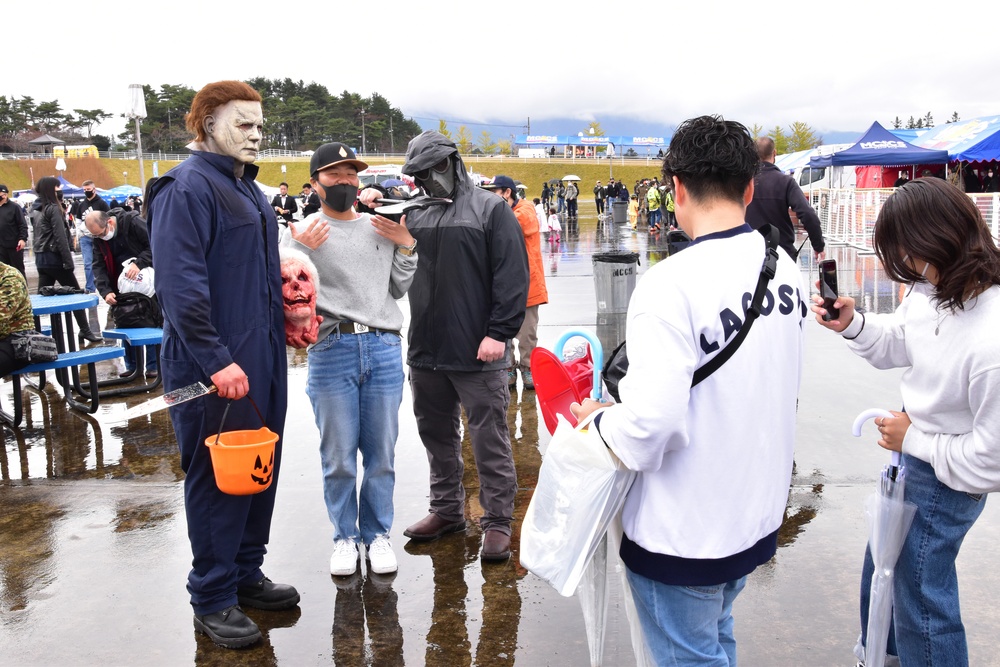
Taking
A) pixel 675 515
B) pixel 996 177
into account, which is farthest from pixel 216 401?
pixel 996 177

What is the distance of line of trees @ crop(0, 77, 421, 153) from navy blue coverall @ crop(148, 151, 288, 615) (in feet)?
385

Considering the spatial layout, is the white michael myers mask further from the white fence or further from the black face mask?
the white fence

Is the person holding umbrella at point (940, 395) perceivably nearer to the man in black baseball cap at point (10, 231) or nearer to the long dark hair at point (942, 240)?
the long dark hair at point (942, 240)

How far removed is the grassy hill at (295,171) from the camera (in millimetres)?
83125

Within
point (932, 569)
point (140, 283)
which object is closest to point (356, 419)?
point (932, 569)

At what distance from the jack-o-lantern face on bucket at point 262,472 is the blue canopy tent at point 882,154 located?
19175 millimetres

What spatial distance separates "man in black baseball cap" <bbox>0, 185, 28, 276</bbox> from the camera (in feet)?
38.4

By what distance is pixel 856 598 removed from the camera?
355 cm

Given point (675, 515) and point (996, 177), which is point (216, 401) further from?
point (996, 177)

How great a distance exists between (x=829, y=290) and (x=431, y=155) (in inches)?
81.6

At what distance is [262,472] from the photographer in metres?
3.09

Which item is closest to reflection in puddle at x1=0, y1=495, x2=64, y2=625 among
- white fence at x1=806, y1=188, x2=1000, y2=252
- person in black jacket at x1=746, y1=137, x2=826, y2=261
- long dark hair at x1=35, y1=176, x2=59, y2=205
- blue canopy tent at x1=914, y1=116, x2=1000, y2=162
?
person in black jacket at x1=746, y1=137, x2=826, y2=261

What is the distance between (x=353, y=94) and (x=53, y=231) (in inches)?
5388

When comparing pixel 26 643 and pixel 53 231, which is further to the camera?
pixel 53 231
